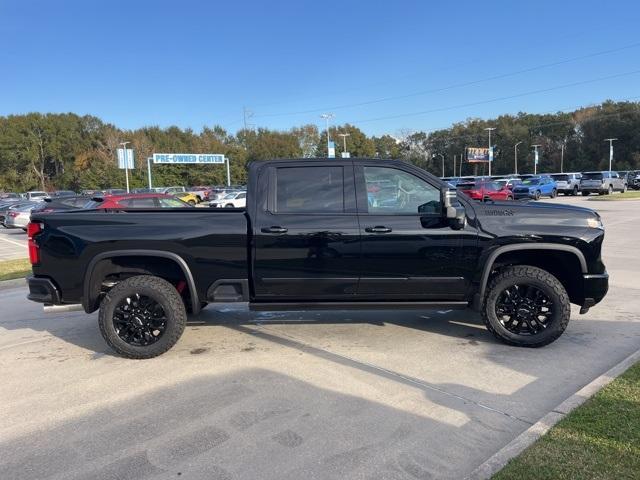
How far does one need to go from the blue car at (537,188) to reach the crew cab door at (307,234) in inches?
1290

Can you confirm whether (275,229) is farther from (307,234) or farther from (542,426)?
(542,426)

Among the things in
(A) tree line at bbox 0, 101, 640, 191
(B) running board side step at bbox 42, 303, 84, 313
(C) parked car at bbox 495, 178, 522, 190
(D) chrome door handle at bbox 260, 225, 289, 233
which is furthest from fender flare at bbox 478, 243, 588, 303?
(A) tree line at bbox 0, 101, 640, 191

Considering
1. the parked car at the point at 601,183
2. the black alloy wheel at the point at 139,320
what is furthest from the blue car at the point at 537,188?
the black alloy wheel at the point at 139,320

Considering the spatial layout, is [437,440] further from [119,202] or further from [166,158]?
[166,158]

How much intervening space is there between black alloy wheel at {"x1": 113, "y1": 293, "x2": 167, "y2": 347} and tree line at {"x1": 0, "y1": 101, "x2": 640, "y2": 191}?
238 ft

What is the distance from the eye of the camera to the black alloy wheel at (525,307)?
5168 mm

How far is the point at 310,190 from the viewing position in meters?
5.16

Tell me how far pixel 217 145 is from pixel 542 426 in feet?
320

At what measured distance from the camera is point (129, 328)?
5.15 metres

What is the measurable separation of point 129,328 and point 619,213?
22091 mm

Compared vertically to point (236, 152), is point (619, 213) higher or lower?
lower

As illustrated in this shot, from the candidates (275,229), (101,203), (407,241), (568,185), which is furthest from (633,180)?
(275,229)

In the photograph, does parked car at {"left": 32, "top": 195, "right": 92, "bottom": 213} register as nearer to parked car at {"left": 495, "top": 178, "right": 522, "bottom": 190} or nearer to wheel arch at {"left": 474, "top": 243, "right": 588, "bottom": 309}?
wheel arch at {"left": 474, "top": 243, "right": 588, "bottom": 309}

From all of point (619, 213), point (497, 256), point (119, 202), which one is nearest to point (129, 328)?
Answer: point (497, 256)
